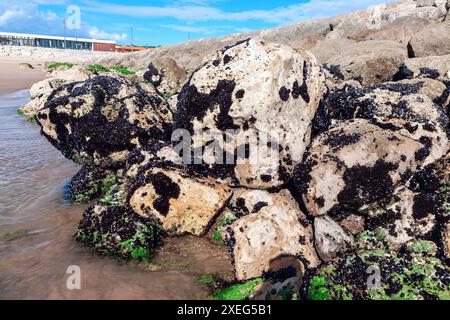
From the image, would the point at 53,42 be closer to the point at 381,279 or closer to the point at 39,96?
the point at 39,96

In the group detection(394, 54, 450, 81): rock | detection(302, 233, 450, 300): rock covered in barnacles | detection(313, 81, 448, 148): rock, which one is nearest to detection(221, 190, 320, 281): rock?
detection(302, 233, 450, 300): rock covered in barnacles

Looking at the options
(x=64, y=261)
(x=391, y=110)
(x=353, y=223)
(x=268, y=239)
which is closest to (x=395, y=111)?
(x=391, y=110)

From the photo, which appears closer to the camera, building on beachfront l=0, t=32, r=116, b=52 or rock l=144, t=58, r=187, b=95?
rock l=144, t=58, r=187, b=95

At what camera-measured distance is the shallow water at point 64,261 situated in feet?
17.9

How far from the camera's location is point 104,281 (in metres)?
5.61

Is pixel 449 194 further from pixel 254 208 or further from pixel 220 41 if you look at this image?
pixel 220 41

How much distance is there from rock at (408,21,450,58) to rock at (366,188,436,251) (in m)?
10.7

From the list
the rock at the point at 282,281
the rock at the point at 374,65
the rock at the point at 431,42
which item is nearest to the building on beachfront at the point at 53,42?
the rock at the point at 431,42

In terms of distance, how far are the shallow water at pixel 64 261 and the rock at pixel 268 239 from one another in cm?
40

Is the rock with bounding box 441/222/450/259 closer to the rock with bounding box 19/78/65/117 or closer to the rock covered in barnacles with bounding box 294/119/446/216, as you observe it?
the rock covered in barnacles with bounding box 294/119/446/216

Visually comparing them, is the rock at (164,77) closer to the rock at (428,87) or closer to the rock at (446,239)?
the rock at (428,87)

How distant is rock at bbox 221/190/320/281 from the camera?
5953mm

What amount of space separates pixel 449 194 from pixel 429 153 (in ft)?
2.72

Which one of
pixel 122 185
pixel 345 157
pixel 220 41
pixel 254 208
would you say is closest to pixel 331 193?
pixel 345 157
